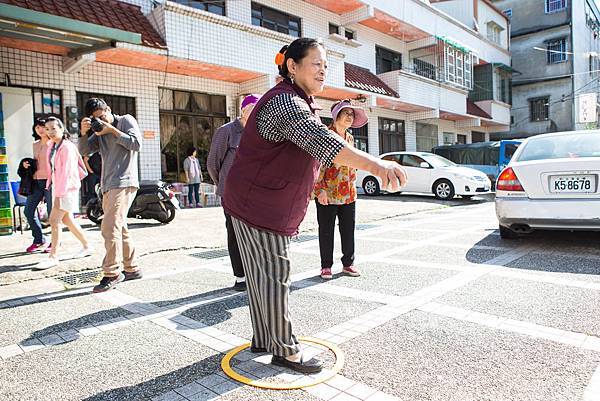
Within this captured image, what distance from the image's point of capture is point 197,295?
417 cm

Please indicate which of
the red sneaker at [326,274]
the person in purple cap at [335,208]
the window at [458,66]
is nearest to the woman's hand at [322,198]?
the person in purple cap at [335,208]

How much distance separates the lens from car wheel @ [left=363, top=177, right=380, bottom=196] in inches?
606

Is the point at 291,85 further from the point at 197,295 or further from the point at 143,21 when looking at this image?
the point at 143,21

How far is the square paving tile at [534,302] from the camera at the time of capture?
3178mm

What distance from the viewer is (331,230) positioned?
4734 millimetres

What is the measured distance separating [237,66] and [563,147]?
8.32 meters

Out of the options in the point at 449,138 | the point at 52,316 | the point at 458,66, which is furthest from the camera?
the point at 449,138

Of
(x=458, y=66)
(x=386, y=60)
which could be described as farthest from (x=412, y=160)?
(x=458, y=66)

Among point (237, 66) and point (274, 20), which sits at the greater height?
point (274, 20)

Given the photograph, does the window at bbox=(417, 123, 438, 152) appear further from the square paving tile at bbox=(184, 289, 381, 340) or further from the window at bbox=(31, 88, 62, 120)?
the square paving tile at bbox=(184, 289, 381, 340)

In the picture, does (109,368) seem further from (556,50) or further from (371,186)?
(556,50)

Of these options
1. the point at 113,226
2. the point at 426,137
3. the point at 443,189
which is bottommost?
the point at 113,226

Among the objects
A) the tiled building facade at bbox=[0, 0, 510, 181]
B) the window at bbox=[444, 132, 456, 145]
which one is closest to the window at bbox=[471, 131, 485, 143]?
the window at bbox=[444, 132, 456, 145]

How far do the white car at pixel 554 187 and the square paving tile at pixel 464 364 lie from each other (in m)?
2.89
